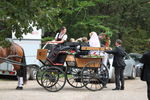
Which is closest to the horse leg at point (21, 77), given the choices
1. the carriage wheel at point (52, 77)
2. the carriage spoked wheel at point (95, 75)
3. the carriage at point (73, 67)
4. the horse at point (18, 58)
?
the horse at point (18, 58)

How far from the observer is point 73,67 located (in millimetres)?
15273

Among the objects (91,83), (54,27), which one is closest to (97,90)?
(91,83)

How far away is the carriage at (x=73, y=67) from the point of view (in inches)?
575

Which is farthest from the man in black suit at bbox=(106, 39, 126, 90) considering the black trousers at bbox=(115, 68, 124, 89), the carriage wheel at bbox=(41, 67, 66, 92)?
the carriage wheel at bbox=(41, 67, 66, 92)

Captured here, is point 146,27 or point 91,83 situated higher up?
point 146,27

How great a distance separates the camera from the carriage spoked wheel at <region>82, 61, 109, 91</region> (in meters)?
15.0

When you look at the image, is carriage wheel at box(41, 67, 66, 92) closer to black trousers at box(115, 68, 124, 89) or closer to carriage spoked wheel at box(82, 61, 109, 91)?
carriage spoked wheel at box(82, 61, 109, 91)

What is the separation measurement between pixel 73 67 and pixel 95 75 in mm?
826

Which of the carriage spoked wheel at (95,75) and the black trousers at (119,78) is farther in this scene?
the black trousers at (119,78)

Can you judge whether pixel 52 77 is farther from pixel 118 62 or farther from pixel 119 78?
pixel 119 78

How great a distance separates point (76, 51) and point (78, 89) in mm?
1468

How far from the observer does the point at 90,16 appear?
97.6 feet

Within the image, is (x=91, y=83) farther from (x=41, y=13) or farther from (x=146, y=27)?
(x=146, y=27)

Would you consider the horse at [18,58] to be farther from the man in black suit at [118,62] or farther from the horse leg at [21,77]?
the man in black suit at [118,62]
